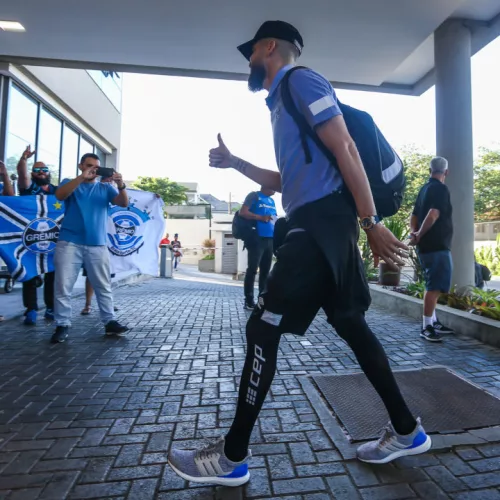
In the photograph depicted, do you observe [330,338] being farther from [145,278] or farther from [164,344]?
[145,278]

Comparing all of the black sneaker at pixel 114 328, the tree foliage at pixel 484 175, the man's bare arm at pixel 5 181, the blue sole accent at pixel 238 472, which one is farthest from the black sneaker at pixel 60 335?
the tree foliage at pixel 484 175

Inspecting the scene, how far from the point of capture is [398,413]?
178cm

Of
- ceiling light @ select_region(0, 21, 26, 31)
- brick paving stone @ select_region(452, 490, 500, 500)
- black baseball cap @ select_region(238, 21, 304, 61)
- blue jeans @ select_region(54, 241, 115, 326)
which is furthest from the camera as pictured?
ceiling light @ select_region(0, 21, 26, 31)

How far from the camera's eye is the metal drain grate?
2.21 metres

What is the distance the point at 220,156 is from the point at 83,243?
246 cm

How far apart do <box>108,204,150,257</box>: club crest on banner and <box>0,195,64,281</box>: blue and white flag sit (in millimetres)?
947

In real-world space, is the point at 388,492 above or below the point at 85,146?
below

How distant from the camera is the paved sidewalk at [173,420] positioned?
5.46ft

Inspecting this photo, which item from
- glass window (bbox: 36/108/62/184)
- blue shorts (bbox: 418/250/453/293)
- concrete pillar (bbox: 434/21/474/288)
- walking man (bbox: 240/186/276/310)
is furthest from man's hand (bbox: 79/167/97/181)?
glass window (bbox: 36/108/62/184)

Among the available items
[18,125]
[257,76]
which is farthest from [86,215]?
[18,125]

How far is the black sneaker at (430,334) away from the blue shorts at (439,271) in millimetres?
420

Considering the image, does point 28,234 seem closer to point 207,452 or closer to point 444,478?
point 207,452

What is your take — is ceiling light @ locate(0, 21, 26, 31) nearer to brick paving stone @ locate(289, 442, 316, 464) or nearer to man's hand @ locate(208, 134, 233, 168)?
man's hand @ locate(208, 134, 233, 168)

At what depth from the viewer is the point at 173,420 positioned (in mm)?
2289
